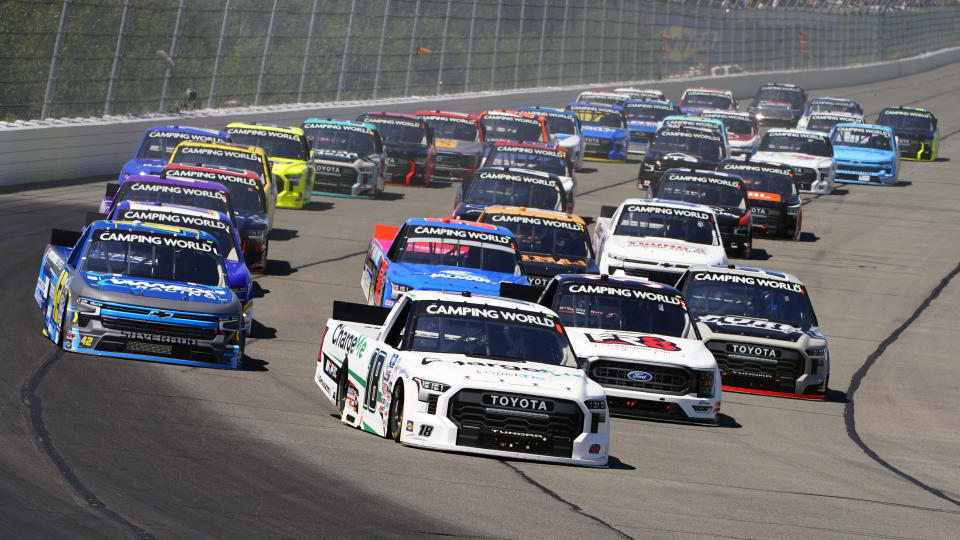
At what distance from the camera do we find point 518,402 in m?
12.5

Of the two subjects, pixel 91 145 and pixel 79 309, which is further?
pixel 91 145

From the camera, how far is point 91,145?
33469mm

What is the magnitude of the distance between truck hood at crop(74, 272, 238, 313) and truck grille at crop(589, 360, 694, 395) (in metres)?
3.67

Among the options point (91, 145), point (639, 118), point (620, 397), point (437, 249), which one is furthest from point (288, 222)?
point (639, 118)

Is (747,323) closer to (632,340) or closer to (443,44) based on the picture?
(632,340)

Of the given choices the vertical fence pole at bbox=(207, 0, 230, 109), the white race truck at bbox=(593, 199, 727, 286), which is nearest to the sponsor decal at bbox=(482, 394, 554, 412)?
the white race truck at bbox=(593, 199, 727, 286)

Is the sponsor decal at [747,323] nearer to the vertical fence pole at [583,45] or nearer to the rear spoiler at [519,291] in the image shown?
the rear spoiler at [519,291]

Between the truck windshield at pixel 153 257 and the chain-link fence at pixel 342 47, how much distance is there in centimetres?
1443

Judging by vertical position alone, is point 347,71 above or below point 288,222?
above

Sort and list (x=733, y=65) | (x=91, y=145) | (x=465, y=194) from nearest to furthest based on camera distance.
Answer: (x=465, y=194) < (x=91, y=145) < (x=733, y=65)

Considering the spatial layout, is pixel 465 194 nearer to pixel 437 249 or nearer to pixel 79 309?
pixel 437 249

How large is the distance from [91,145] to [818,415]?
66.9ft

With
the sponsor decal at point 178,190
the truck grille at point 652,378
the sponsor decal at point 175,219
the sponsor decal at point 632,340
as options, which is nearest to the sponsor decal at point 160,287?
the sponsor decal at point 175,219

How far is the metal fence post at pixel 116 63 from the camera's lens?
3378cm
